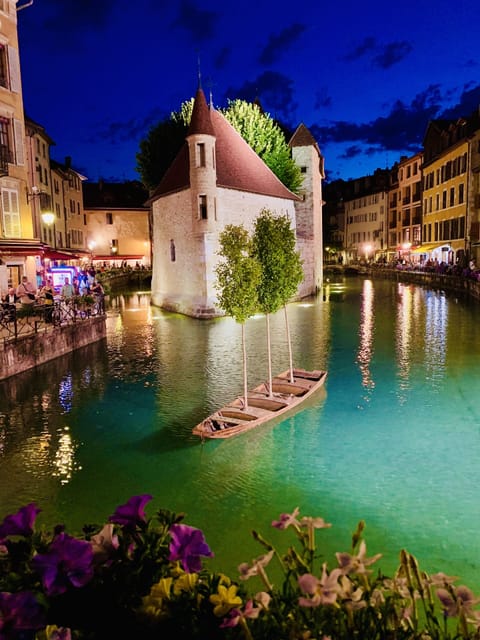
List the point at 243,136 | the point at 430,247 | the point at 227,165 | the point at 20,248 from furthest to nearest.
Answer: the point at 430,247
the point at 243,136
the point at 227,165
the point at 20,248

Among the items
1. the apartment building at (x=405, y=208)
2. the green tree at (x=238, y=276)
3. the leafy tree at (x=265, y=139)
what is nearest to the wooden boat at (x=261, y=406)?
the green tree at (x=238, y=276)

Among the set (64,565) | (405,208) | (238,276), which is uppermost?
(405,208)

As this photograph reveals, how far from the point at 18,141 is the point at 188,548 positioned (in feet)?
82.0

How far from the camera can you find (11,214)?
76.6 ft

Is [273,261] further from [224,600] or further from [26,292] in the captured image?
[26,292]

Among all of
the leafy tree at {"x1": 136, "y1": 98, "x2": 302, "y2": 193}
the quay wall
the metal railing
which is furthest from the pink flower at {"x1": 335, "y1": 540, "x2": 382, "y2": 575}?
the leafy tree at {"x1": 136, "y1": 98, "x2": 302, "y2": 193}

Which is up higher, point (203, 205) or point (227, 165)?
point (227, 165)

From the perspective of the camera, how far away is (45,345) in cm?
1745

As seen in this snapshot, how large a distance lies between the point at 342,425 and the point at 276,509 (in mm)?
3821

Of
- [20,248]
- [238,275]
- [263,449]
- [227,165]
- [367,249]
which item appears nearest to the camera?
[263,449]

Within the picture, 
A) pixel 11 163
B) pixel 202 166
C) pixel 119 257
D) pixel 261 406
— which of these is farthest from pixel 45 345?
pixel 119 257

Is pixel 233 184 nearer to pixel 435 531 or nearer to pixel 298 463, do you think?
pixel 298 463

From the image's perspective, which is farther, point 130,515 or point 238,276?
point 238,276

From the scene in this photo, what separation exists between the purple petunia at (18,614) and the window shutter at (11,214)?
2386 cm
